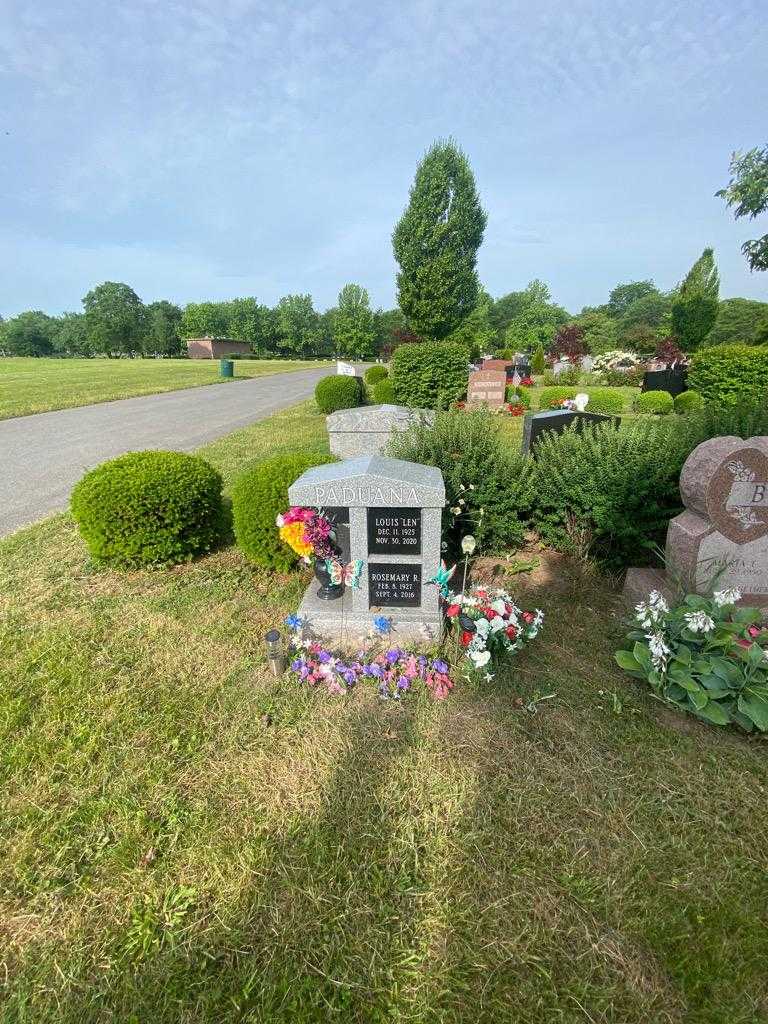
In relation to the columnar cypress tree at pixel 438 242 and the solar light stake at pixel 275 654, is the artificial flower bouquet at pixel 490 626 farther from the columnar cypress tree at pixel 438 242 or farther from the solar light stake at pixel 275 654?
the columnar cypress tree at pixel 438 242

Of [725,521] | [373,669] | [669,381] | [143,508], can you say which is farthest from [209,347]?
[725,521]

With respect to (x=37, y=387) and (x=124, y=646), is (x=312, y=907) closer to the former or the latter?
(x=124, y=646)

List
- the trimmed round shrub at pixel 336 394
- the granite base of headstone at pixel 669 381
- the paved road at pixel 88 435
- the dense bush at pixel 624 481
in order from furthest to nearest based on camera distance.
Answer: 1. the granite base of headstone at pixel 669 381
2. the trimmed round shrub at pixel 336 394
3. the paved road at pixel 88 435
4. the dense bush at pixel 624 481

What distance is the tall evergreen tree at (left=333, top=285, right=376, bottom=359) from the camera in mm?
67562

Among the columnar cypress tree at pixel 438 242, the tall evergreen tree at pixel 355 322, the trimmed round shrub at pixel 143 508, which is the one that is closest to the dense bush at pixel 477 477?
the trimmed round shrub at pixel 143 508

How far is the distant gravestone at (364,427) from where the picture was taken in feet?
27.2

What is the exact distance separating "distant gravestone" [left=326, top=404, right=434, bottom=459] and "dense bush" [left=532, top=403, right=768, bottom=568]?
4127 millimetres

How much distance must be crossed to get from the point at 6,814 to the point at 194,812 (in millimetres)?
909

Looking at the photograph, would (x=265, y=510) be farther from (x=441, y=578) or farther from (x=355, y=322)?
(x=355, y=322)

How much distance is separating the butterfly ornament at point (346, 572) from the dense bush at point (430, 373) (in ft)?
42.0

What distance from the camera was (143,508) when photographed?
423cm

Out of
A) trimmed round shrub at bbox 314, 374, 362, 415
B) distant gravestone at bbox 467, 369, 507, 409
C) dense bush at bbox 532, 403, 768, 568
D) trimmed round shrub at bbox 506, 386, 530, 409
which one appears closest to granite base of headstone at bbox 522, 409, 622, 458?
dense bush at bbox 532, 403, 768, 568

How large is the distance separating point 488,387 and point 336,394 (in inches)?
223

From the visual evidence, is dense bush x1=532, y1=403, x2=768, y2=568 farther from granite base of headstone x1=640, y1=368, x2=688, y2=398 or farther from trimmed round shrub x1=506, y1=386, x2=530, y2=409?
granite base of headstone x1=640, y1=368, x2=688, y2=398
